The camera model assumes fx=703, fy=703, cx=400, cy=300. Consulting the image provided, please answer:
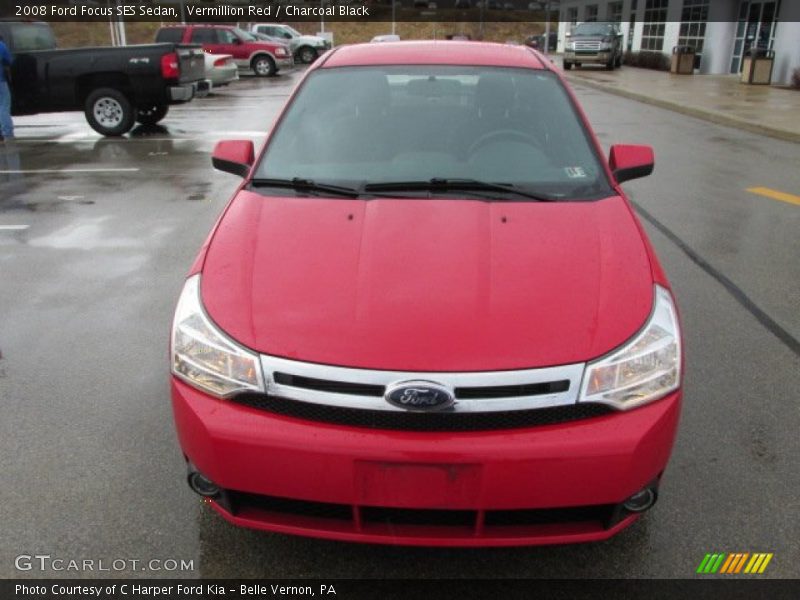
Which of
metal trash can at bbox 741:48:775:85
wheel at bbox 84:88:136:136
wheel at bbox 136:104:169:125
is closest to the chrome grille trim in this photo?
wheel at bbox 84:88:136:136

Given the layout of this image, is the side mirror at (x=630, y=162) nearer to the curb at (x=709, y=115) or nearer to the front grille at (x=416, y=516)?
the front grille at (x=416, y=516)

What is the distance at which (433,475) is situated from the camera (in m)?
2.07

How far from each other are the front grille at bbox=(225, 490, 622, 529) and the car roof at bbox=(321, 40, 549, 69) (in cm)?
254

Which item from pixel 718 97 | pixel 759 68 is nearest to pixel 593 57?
pixel 759 68

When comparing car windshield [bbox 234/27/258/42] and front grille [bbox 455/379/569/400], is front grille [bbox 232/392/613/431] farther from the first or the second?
car windshield [bbox 234/27/258/42]

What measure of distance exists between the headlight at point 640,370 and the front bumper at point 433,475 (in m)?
0.05

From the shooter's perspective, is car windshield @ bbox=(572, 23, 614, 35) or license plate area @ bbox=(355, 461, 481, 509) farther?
car windshield @ bbox=(572, 23, 614, 35)

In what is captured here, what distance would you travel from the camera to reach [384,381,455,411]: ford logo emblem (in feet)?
6.85

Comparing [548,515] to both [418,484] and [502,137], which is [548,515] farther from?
[502,137]

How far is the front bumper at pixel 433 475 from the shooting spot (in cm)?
206

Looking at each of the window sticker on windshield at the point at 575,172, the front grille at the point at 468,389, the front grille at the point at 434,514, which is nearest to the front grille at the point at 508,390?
the front grille at the point at 468,389

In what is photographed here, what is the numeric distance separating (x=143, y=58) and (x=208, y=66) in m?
6.98

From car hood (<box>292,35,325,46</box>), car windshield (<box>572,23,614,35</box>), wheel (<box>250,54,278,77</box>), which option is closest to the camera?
wheel (<box>250,54,278,77</box>)

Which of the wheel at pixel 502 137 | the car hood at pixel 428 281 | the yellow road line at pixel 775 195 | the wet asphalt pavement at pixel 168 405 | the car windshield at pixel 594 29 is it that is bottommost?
the wet asphalt pavement at pixel 168 405
